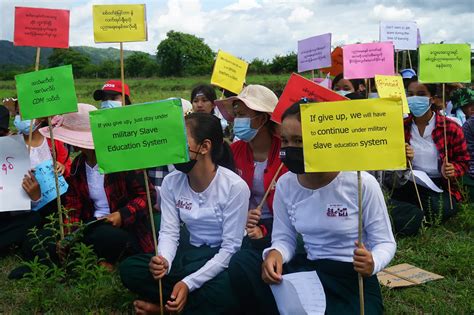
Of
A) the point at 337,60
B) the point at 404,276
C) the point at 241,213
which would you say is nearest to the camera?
the point at 241,213

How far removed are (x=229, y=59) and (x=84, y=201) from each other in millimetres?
2604

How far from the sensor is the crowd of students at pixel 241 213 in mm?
2773

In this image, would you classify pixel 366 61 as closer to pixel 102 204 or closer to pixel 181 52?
pixel 102 204

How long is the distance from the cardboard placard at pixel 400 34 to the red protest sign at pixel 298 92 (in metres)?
4.83

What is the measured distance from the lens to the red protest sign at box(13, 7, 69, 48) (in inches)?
177

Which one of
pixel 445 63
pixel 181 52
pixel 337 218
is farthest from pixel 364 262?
pixel 181 52

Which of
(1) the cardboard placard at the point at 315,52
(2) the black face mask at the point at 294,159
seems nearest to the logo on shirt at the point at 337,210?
(2) the black face mask at the point at 294,159

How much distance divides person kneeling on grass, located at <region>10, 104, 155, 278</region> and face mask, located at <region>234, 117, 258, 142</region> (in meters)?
0.86

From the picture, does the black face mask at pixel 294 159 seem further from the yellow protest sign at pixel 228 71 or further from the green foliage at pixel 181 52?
the green foliage at pixel 181 52

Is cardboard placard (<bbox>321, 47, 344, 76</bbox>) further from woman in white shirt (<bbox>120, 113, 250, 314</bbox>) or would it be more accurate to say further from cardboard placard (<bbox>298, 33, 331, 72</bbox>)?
woman in white shirt (<bbox>120, 113, 250, 314</bbox>)

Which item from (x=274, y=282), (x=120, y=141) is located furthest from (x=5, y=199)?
(x=274, y=282)

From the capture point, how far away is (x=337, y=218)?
2748 millimetres

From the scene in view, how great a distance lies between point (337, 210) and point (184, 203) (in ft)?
3.52

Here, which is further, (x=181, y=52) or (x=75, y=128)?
(x=181, y=52)
